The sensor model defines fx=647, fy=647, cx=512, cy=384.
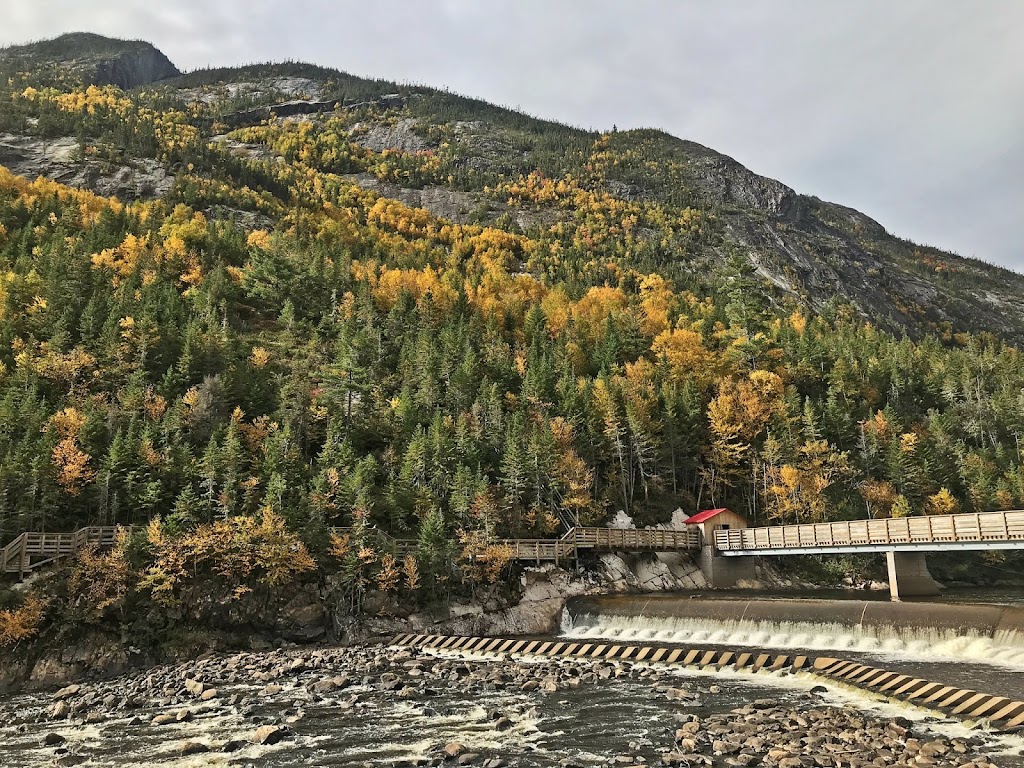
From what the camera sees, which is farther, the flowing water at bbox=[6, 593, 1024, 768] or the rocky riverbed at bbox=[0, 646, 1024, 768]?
the flowing water at bbox=[6, 593, 1024, 768]

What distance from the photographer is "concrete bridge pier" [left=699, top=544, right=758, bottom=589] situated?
60.4 meters

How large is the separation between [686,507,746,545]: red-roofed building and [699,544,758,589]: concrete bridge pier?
107cm

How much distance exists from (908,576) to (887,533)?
14.1ft

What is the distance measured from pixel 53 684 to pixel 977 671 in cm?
4575

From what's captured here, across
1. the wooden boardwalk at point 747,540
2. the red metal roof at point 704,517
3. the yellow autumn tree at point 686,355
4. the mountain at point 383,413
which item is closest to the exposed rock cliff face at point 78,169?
the mountain at point 383,413

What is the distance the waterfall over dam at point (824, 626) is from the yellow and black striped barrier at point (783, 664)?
11.5 feet

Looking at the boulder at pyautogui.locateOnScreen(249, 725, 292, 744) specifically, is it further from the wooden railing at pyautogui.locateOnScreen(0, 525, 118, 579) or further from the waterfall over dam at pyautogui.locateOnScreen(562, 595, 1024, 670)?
the wooden railing at pyautogui.locateOnScreen(0, 525, 118, 579)

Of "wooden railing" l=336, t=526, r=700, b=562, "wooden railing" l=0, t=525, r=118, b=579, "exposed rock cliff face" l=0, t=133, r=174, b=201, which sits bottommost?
"wooden railing" l=336, t=526, r=700, b=562

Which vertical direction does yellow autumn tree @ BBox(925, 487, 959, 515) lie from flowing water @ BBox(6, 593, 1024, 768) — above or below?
above

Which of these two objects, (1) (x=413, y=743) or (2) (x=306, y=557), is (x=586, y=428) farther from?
(1) (x=413, y=743)

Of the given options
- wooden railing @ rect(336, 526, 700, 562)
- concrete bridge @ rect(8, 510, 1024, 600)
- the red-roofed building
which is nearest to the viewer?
concrete bridge @ rect(8, 510, 1024, 600)

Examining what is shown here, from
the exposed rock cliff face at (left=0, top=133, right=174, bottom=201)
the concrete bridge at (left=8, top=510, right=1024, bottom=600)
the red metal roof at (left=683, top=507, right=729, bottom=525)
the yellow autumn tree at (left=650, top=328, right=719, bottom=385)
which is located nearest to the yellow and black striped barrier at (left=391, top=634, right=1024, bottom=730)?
the concrete bridge at (left=8, top=510, right=1024, bottom=600)

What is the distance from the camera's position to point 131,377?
67.6m

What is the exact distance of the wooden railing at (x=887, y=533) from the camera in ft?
123
